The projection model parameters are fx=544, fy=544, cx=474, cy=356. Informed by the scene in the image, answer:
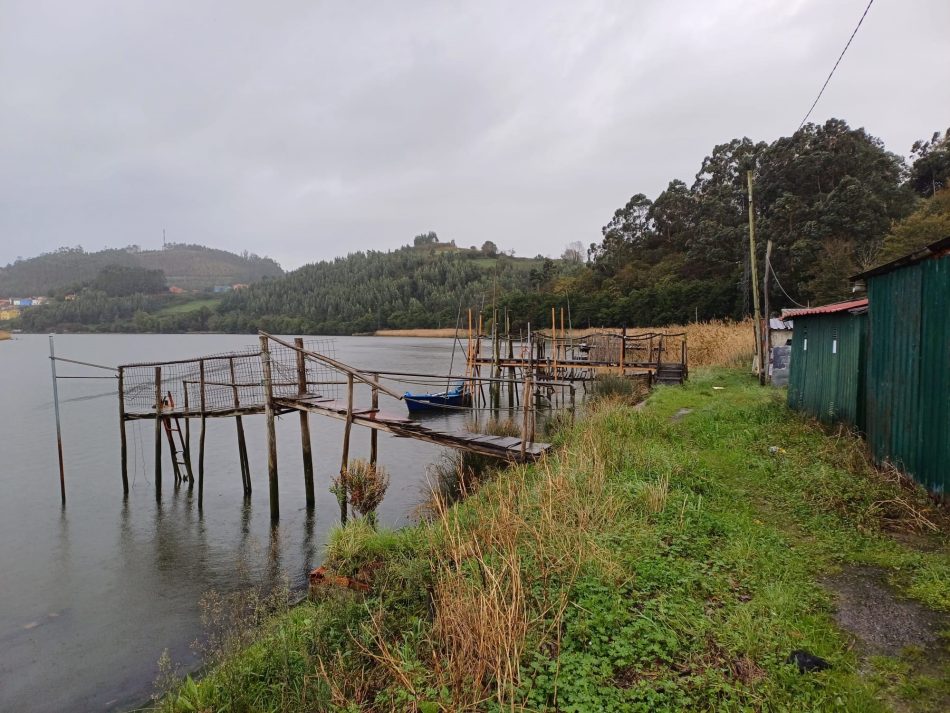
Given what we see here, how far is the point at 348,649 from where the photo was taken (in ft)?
Result: 14.8

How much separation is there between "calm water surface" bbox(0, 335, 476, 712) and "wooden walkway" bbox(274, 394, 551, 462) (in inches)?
84.1

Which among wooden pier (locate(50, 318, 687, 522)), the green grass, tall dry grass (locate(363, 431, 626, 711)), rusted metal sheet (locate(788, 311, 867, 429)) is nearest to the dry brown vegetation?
wooden pier (locate(50, 318, 687, 522))

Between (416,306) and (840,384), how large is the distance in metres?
96.5

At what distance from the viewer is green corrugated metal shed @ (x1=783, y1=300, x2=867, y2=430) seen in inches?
340

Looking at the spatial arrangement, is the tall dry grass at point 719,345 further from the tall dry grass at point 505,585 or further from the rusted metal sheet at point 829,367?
the tall dry grass at point 505,585

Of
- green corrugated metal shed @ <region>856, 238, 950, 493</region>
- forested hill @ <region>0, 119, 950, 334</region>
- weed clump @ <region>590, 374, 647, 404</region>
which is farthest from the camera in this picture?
forested hill @ <region>0, 119, 950, 334</region>

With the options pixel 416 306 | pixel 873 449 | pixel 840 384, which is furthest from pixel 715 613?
pixel 416 306

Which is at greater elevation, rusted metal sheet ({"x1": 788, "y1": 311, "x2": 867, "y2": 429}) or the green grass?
the green grass

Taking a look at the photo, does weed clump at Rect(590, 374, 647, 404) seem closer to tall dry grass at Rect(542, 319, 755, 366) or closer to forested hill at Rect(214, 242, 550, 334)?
tall dry grass at Rect(542, 319, 755, 366)

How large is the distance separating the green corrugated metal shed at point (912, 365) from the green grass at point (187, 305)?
13838 cm

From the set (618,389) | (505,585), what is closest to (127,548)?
(505,585)

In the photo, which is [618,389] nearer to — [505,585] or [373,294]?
[505,585]

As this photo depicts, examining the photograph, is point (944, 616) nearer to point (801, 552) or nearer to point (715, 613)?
point (801, 552)

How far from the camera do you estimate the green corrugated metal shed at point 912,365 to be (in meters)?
5.79
